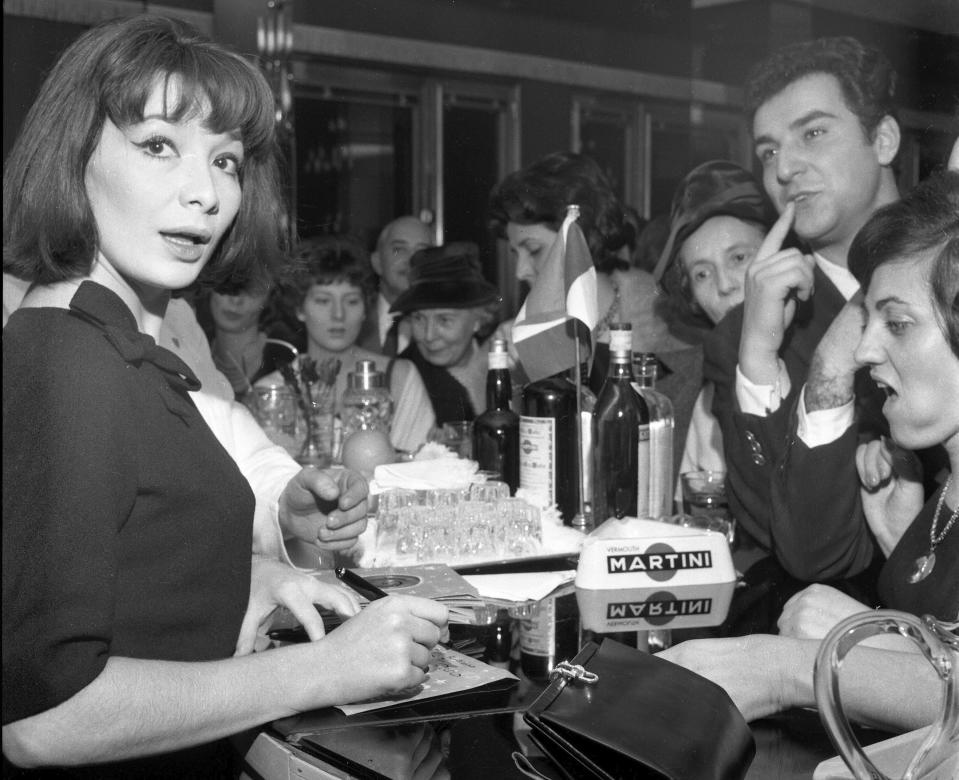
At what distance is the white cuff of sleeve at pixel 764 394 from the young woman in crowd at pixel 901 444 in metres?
0.29

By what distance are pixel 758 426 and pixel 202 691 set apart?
1.15 m

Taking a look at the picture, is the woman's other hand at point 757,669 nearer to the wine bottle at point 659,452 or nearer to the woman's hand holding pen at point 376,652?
the woman's hand holding pen at point 376,652

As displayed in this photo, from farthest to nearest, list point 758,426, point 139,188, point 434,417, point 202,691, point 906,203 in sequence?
point 434,417 → point 758,426 → point 906,203 → point 139,188 → point 202,691

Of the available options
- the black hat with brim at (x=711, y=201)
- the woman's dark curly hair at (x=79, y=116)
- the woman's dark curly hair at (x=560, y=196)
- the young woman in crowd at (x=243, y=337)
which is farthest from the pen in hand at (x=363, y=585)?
the young woman in crowd at (x=243, y=337)

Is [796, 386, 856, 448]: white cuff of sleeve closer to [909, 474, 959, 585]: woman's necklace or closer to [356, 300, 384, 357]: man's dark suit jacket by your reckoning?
[909, 474, 959, 585]: woman's necklace

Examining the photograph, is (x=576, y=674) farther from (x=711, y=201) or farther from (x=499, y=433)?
(x=711, y=201)

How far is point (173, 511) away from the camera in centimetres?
96

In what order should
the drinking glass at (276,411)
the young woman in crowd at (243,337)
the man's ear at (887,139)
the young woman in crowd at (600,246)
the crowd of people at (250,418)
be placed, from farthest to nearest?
the young woman in crowd at (243,337) < the drinking glass at (276,411) < the young woman in crowd at (600,246) < the man's ear at (887,139) < the crowd of people at (250,418)

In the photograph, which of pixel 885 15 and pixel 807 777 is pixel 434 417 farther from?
pixel 807 777

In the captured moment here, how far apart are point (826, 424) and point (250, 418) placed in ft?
3.36

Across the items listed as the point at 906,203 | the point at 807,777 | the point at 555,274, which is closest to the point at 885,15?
the point at 906,203

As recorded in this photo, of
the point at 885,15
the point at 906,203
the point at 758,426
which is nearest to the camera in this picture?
the point at 906,203

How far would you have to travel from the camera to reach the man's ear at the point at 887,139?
5.15ft

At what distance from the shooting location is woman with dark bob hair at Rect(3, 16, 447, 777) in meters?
0.82
